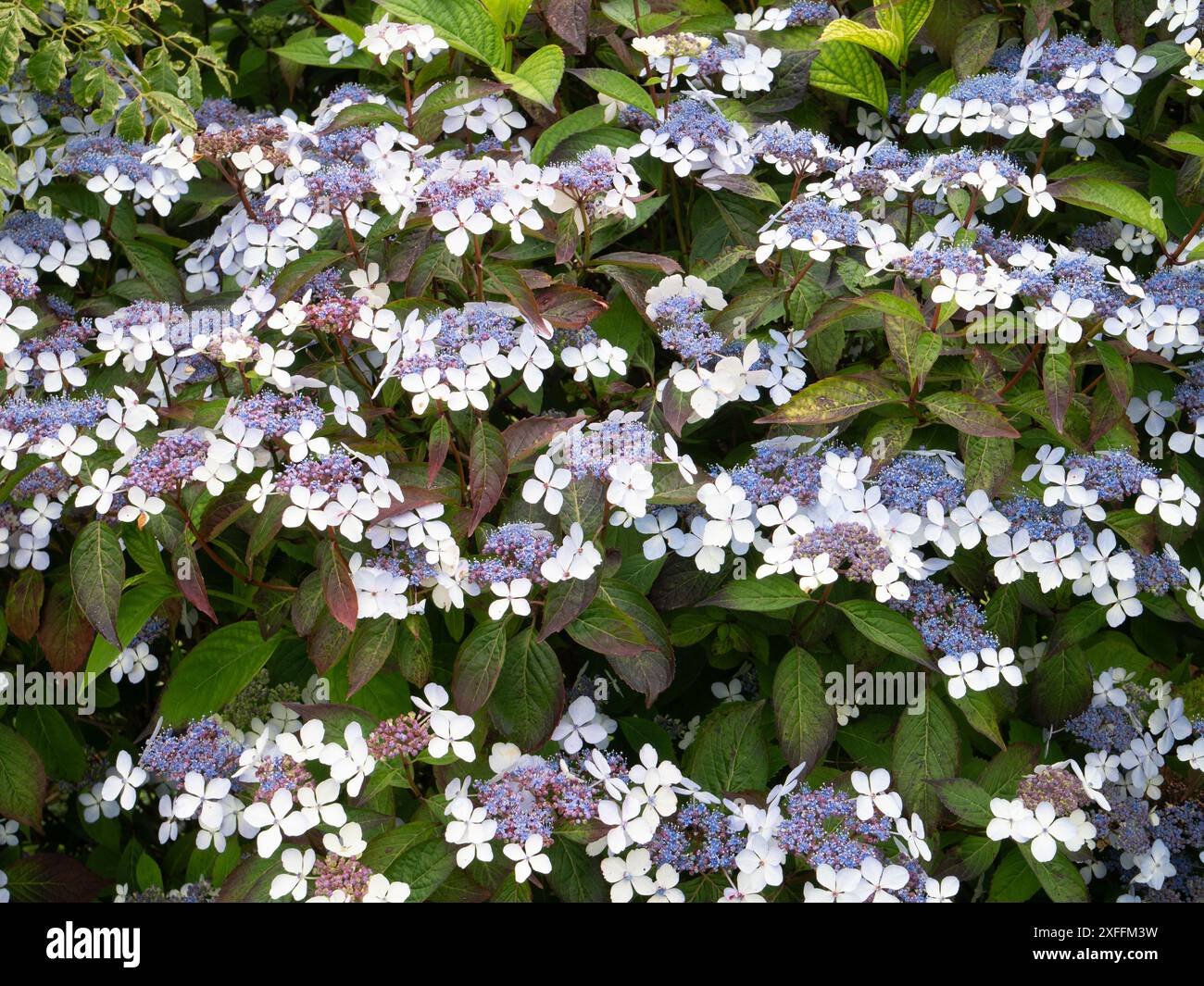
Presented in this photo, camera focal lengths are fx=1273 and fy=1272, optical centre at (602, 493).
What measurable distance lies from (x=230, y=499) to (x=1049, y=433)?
1.37m

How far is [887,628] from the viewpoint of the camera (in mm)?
1920

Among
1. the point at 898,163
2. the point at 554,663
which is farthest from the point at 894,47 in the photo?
the point at 554,663

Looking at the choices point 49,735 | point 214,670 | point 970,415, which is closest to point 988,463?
point 970,415

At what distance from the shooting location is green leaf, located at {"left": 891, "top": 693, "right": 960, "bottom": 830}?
1976 mm

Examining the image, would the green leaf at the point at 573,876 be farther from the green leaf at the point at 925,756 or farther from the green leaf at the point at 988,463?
the green leaf at the point at 988,463

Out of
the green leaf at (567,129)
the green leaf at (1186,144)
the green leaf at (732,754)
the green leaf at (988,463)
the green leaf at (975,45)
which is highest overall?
the green leaf at (1186,144)

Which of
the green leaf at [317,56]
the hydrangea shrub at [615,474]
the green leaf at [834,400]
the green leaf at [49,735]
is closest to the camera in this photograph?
the hydrangea shrub at [615,474]

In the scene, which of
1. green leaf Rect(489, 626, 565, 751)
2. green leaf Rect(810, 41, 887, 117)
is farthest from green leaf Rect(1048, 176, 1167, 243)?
green leaf Rect(489, 626, 565, 751)

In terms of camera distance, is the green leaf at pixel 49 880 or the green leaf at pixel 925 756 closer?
the green leaf at pixel 925 756

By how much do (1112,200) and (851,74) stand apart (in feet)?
1.91

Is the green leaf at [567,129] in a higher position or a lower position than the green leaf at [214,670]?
higher

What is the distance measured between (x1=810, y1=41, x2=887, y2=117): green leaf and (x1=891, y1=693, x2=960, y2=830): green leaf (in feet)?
3.95

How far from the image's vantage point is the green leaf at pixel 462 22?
7.48 ft

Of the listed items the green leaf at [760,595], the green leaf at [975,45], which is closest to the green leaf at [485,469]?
the green leaf at [760,595]
